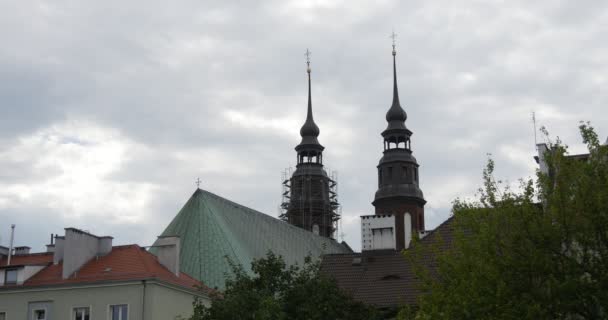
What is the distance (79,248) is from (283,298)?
42.4 ft

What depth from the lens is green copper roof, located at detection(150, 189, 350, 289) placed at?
178ft

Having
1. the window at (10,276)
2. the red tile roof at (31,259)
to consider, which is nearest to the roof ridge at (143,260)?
the red tile roof at (31,259)

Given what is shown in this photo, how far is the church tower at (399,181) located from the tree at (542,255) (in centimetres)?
5026

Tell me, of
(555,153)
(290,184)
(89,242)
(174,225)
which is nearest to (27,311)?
(89,242)

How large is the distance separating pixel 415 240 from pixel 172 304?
15.8 m

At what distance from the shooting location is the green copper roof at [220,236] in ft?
178

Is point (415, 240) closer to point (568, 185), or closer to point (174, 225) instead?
point (568, 185)

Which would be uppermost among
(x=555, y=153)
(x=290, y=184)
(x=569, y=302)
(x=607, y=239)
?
(x=290, y=184)

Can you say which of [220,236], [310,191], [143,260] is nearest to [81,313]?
[143,260]

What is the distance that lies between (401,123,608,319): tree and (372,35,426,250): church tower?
50263 mm

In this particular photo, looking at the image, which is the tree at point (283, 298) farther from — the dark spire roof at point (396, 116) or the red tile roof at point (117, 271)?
the dark spire roof at point (396, 116)

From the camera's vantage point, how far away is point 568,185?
25.7 m

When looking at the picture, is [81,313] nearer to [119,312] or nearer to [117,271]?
[119,312]

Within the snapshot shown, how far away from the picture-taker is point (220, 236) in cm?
5750
